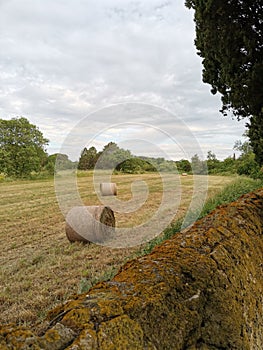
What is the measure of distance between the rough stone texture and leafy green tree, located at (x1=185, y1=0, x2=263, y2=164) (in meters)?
5.48

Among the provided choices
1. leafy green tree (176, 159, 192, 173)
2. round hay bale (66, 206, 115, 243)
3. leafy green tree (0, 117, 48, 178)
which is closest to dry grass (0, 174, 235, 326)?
round hay bale (66, 206, 115, 243)

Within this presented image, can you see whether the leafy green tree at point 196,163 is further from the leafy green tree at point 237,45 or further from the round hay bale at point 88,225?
the round hay bale at point 88,225

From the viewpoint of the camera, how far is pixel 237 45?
6.55m

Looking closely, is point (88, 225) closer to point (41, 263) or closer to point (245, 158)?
point (41, 263)

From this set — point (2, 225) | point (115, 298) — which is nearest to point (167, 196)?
point (2, 225)

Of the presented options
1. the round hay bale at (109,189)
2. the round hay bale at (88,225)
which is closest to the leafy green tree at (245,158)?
the round hay bale at (109,189)

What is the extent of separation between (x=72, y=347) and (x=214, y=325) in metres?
0.79

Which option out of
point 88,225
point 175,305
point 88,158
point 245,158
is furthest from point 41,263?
point 245,158

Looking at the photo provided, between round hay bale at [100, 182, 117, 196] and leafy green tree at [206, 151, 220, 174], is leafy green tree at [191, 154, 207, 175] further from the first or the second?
leafy green tree at [206, 151, 220, 174]

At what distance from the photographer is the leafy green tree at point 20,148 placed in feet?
108

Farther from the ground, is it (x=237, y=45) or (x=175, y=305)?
(x=237, y=45)

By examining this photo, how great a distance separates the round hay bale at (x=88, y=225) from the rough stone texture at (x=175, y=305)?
5.18m

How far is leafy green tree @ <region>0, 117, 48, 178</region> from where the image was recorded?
32906 millimetres

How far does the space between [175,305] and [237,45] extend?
261 inches
